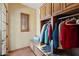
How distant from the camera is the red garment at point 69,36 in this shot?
179 cm

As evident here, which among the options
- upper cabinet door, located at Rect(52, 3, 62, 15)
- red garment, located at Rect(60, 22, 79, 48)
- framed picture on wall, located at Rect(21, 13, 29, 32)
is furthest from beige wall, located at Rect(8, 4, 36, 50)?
red garment, located at Rect(60, 22, 79, 48)

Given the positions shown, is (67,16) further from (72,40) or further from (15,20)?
(15,20)

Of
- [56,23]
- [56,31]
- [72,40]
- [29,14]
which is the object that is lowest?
[72,40]

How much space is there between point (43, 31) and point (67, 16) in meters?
0.47

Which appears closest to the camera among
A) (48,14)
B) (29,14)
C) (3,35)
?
(3,35)

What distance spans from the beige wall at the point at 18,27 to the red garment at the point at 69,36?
45cm

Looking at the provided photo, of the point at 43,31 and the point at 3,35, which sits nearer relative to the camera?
the point at 3,35

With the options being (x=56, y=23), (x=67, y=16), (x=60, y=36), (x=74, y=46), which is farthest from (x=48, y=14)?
(x=74, y=46)

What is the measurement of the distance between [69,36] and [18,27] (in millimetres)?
783

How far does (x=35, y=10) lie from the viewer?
1951 millimetres

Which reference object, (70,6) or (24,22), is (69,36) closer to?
(70,6)

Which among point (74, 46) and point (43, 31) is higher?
point (43, 31)

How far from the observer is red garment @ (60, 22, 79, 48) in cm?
179

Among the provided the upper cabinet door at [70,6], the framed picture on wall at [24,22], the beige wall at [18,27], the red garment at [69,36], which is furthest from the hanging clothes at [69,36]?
the framed picture on wall at [24,22]
